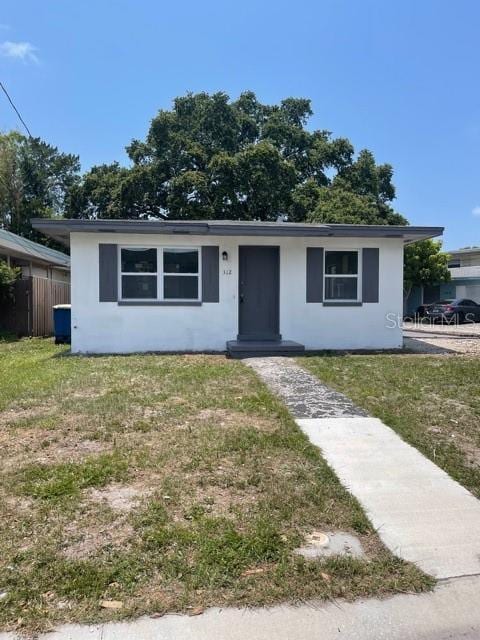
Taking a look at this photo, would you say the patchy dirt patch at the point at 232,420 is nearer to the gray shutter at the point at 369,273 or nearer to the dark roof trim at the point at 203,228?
the dark roof trim at the point at 203,228

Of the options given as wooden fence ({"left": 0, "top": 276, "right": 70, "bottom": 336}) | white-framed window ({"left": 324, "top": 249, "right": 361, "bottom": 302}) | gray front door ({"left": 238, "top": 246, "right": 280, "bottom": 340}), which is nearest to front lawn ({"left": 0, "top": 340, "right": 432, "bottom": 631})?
gray front door ({"left": 238, "top": 246, "right": 280, "bottom": 340})

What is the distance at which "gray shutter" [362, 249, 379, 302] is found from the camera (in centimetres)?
1162

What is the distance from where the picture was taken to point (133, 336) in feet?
36.1

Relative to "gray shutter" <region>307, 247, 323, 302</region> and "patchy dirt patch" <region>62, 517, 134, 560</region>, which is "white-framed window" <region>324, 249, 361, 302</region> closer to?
"gray shutter" <region>307, 247, 323, 302</region>

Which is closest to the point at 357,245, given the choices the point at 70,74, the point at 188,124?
the point at 70,74

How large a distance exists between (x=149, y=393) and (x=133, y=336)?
15.1 feet

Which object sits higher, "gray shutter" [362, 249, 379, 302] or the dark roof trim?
the dark roof trim

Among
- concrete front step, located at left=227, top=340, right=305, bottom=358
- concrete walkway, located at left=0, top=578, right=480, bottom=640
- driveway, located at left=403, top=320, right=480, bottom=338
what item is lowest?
concrete walkway, located at left=0, top=578, right=480, bottom=640

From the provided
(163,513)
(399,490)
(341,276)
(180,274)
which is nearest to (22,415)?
(163,513)

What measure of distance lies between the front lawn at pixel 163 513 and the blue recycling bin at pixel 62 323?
7222mm

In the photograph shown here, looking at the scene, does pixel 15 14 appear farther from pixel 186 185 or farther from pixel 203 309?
pixel 186 185

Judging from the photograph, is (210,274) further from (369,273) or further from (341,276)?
(369,273)

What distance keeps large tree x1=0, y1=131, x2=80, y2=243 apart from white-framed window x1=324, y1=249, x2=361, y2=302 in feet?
87.7

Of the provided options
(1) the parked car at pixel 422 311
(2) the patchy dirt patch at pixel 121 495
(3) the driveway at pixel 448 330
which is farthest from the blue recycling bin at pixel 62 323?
(1) the parked car at pixel 422 311
